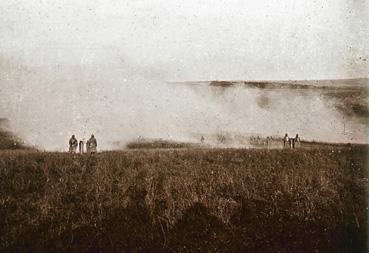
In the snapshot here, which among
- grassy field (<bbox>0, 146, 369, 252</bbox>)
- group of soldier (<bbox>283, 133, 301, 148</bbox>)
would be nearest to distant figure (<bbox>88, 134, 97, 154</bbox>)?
grassy field (<bbox>0, 146, 369, 252</bbox>)

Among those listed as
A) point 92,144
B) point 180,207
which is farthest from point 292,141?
point 180,207

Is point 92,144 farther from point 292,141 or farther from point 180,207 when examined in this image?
point 292,141

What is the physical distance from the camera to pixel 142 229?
1020 cm

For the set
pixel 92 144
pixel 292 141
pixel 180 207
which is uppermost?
pixel 292 141

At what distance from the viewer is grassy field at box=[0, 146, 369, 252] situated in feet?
31.4

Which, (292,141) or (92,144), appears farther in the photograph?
(292,141)

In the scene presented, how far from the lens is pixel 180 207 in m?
11.1

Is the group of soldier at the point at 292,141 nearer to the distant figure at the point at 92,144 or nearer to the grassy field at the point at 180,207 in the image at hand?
the grassy field at the point at 180,207

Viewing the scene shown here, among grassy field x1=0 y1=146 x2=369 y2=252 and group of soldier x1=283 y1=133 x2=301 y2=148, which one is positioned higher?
group of soldier x1=283 y1=133 x2=301 y2=148

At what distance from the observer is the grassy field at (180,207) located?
9.57 metres

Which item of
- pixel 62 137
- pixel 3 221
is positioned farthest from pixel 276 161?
pixel 62 137

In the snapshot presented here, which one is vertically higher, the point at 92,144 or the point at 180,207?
the point at 92,144

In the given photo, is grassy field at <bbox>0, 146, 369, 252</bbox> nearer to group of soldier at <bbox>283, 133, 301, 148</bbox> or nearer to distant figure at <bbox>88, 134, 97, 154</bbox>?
distant figure at <bbox>88, 134, 97, 154</bbox>

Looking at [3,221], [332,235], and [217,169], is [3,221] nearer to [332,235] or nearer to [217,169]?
[217,169]
